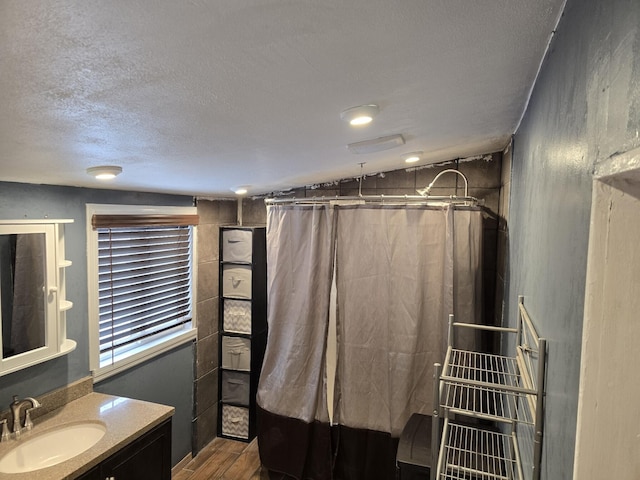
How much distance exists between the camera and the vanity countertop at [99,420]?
1.58m

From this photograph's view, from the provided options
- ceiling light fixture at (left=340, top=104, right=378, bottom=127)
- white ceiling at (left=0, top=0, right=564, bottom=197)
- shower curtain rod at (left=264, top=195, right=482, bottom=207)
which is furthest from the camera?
shower curtain rod at (left=264, top=195, right=482, bottom=207)

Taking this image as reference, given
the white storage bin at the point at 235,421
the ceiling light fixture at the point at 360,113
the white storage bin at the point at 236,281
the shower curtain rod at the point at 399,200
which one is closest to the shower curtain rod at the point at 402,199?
the shower curtain rod at the point at 399,200

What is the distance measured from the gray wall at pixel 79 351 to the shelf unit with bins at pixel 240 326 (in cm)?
39

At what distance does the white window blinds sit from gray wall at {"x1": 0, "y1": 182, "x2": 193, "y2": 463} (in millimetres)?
147

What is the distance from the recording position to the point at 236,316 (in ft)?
11.0

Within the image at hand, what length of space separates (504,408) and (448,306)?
0.67 metres

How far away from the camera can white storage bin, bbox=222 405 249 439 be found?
10.9ft

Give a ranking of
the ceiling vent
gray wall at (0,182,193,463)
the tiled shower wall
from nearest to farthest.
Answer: the ceiling vent, gray wall at (0,182,193,463), the tiled shower wall

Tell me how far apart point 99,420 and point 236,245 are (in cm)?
162

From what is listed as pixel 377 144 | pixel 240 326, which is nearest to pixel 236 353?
pixel 240 326

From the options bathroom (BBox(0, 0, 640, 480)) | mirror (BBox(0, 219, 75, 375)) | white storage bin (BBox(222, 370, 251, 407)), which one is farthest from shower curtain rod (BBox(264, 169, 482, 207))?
white storage bin (BBox(222, 370, 251, 407))

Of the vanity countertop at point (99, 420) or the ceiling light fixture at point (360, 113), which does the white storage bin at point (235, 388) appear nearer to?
the vanity countertop at point (99, 420)

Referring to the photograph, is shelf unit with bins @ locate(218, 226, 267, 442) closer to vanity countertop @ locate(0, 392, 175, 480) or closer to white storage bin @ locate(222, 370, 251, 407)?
white storage bin @ locate(222, 370, 251, 407)

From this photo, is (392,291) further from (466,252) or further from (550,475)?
(550,475)
